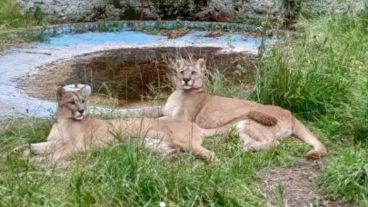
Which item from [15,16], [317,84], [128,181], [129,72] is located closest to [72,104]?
[128,181]

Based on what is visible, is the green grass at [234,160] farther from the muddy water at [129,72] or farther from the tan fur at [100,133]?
the muddy water at [129,72]

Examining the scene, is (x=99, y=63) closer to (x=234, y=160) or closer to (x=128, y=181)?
(x=234, y=160)

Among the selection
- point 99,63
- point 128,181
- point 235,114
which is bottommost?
point 99,63

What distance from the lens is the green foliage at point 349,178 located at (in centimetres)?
592

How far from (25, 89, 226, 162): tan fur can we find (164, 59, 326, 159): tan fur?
0.41 m

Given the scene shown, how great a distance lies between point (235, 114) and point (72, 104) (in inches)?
56.5

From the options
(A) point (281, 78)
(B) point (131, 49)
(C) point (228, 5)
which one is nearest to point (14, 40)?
(B) point (131, 49)

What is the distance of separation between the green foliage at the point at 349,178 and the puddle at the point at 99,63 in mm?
3273

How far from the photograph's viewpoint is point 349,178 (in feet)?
19.7

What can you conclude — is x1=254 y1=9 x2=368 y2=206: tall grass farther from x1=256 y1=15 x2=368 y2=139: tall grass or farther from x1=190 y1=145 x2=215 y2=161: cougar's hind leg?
x1=190 y1=145 x2=215 y2=161: cougar's hind leg

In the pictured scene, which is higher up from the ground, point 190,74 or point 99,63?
point 190,74

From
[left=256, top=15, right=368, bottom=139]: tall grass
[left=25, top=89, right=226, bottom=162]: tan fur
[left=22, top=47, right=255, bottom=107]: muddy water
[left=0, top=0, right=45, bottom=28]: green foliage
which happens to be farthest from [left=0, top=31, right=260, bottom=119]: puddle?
[left=256, top=15, right=368, bottom=139]: tall grass

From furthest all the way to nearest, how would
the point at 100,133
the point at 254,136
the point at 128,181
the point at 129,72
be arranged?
the point at 129,72 < the point at 254,136 < the point at 100,133 < the point at 128,181

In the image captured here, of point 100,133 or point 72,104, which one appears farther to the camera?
point 72,104
